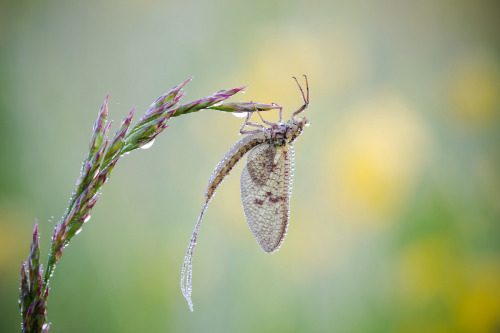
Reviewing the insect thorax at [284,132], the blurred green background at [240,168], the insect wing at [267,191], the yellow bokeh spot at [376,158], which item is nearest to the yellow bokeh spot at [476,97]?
the blurred green background at [240,168]

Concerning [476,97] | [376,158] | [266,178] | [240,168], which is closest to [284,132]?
[266,178]

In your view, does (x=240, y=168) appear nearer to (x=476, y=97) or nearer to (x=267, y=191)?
(x=267, y=191)

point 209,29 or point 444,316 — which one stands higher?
point 209,29

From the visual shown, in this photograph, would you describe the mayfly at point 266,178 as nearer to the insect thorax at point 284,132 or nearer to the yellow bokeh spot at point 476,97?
the insect thorax at point 284,132

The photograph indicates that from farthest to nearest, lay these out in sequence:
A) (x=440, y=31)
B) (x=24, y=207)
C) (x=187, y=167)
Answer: (x=440, y=31) < (x=187, y=167) < (x=24, y=207)

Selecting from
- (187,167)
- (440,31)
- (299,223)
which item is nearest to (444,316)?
(299,223)

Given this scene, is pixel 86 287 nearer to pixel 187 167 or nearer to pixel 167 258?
pixel 167 258

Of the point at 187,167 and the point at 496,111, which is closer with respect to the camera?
the point at 187,167
